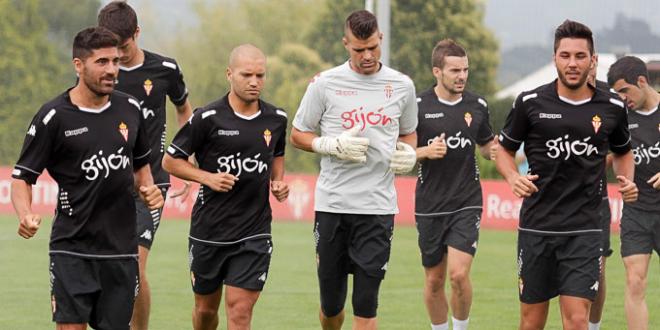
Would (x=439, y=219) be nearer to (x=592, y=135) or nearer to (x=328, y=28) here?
(x=592, y=135)

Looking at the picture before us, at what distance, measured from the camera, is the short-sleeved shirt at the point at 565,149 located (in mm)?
8586

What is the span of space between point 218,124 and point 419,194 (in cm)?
296

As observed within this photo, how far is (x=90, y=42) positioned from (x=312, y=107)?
6.83 feet

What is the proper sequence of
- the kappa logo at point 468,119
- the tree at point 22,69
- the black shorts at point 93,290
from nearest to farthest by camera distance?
the black shorts at point 93,290 → the kappa logo at point 468,119 → the tree at point 22,69

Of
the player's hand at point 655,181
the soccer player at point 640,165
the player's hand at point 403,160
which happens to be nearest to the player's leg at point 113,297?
the player's hand at point 403,160

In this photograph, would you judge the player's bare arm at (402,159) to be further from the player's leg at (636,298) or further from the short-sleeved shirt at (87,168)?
the player's leg at (636,298)

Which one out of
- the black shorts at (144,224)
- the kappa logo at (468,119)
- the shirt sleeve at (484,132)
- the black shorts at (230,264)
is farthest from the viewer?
the shirt sleeve at (484,132)

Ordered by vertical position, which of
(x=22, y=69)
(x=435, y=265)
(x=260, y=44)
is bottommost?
(x=435, y=265)

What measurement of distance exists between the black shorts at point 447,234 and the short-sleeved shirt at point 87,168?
3840 mm

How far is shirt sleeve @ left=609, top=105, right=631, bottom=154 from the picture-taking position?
871cm

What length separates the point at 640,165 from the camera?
10789 millimetres

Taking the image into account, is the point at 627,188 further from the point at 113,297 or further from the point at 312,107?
the point at 113,297

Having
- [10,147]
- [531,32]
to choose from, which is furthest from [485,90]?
[10,147]

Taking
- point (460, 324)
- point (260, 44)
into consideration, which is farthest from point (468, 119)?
point (260, 44)
